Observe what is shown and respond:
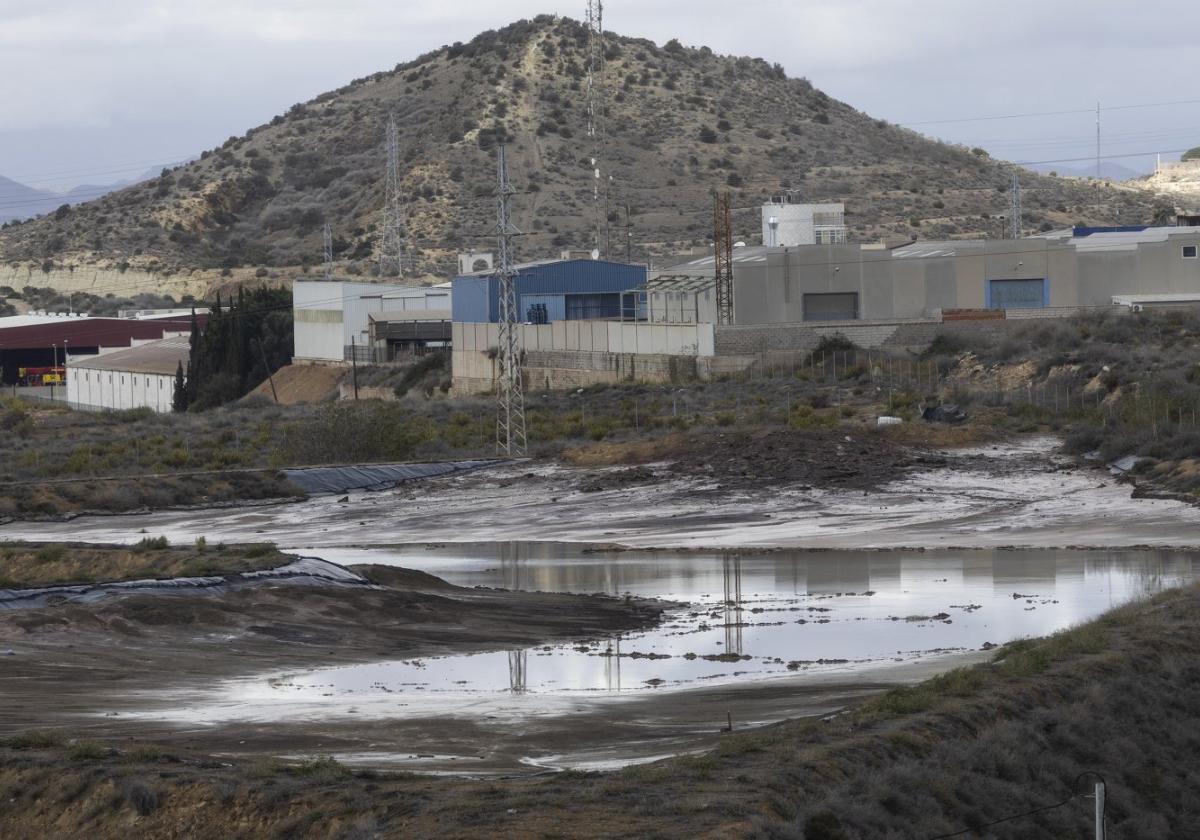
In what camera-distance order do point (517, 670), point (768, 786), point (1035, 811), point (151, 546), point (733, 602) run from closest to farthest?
point (768, 786)
point (1035, 811)
point (517, 670)
point (733, 602)
point (151, 546)

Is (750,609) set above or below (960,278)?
below

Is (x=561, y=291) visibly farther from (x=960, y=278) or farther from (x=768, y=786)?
(x=768, y=786)

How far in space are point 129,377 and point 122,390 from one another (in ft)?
3.72

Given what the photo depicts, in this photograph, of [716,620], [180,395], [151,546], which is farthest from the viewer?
[180,395]

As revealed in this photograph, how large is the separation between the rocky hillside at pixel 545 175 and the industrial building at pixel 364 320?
1095 inches

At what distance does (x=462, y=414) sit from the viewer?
6856cm

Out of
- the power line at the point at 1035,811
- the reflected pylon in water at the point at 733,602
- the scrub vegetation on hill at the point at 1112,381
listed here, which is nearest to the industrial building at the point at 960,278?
the scrub vegetation on hill at the point at 1112,381

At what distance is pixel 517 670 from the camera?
24484 mm

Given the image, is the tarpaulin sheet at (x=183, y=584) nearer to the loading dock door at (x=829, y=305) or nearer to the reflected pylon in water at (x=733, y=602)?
the reflected pylon in water at (x=733, y=602)

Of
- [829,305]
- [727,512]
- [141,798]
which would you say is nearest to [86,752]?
[141,798]

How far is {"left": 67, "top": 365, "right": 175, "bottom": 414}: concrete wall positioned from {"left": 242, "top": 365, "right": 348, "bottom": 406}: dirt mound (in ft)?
19.1

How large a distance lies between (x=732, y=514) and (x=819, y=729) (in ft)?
87.8

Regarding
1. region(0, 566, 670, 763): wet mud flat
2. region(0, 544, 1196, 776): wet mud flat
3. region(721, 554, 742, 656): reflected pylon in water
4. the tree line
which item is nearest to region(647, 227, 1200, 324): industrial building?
the tree line

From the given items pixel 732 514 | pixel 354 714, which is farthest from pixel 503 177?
pixel 354 714
